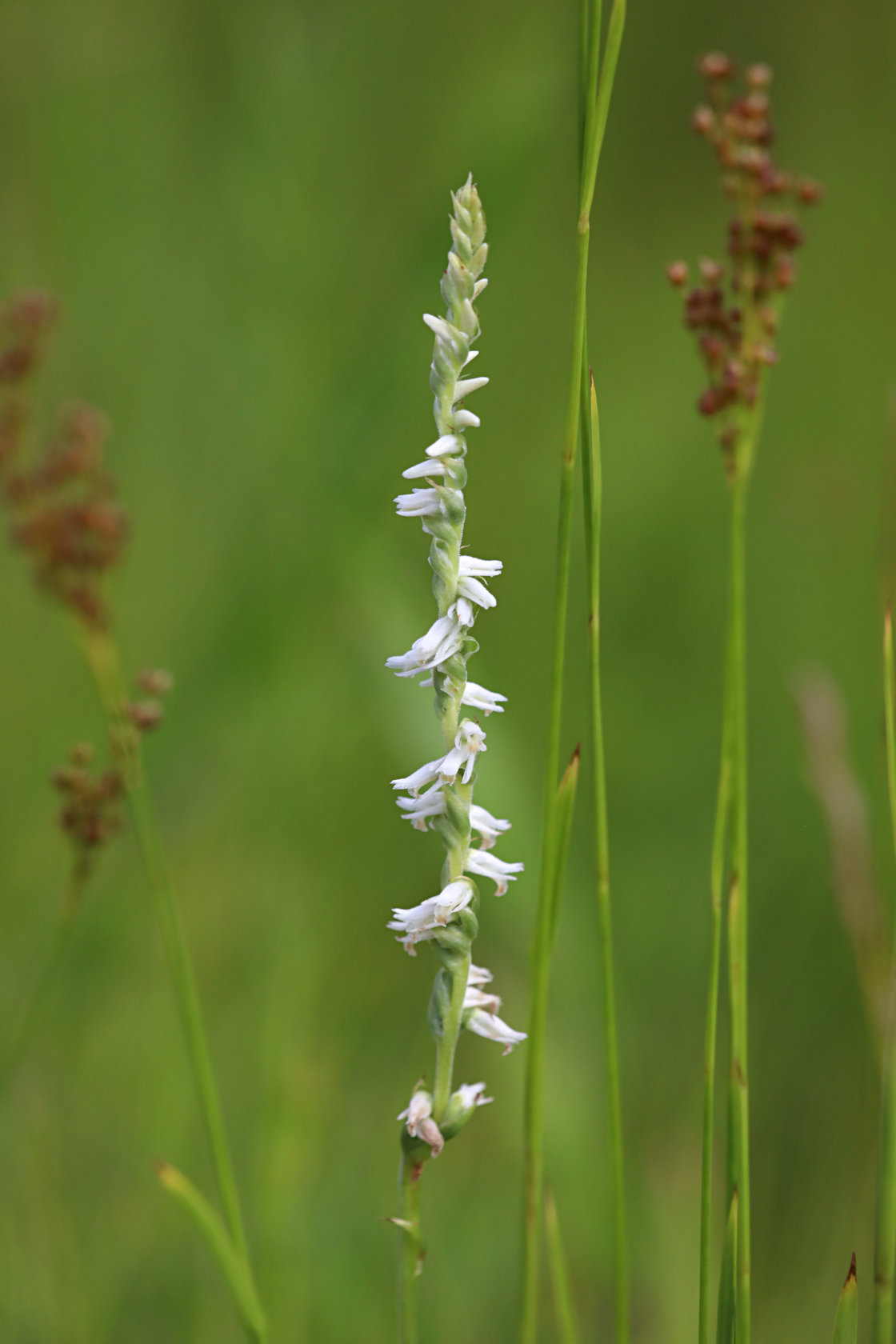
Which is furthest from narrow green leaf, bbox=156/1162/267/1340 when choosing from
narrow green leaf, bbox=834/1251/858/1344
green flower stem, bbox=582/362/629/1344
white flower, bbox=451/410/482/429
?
white flower, bbox=451/410/482/429

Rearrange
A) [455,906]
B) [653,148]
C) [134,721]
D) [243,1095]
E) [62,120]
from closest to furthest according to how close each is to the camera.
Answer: [455,906]
[134,721]
[243,1095]
[62,120]
[653,148]

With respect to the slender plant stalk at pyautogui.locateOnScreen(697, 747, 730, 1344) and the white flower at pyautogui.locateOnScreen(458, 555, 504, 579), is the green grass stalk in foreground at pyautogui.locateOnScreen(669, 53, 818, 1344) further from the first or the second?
the white flower at pyautogui.locateOnScreen(458, 555, 504, 579)

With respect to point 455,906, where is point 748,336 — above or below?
above

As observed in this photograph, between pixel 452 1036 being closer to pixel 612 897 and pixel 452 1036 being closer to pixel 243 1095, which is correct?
pixel 243 1095

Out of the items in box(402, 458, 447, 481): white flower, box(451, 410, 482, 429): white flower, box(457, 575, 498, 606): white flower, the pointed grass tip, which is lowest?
the pointed grass tip

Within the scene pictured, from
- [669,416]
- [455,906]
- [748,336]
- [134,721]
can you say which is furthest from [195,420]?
[455,906]

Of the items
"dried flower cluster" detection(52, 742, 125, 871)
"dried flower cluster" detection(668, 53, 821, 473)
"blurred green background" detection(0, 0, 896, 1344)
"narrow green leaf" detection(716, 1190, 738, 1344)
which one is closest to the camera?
"narrow green leaf" detection(716, 1190, 738, 1344)

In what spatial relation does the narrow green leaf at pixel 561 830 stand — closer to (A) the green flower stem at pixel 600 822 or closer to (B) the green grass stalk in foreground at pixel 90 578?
(A) the green flower stem at pixel 600 822

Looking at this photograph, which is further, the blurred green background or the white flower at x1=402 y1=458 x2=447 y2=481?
the blurred green background
